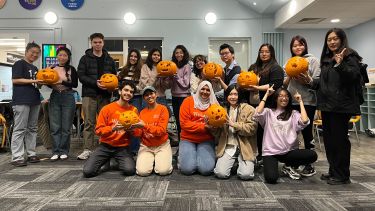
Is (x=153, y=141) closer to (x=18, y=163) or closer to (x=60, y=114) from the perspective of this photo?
(x=60, y=114)

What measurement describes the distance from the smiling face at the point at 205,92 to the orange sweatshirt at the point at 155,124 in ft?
1.62

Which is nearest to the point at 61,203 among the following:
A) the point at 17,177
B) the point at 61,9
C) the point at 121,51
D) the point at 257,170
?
the point at 17,177

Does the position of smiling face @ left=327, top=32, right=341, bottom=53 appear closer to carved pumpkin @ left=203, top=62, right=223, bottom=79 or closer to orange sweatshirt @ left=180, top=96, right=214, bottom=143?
carved pumpkin @ left=203, top=62, right=223, bottom=79

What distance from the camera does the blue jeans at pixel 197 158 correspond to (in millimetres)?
3570

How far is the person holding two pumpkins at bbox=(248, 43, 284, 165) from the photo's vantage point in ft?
11.8

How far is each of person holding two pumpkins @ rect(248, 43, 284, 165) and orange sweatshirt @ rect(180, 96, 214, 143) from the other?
0.65 m

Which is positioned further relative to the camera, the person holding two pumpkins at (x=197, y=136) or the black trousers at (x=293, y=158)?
the person holding two pumpkins at (x=197, y=136)

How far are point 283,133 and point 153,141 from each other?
1.48m

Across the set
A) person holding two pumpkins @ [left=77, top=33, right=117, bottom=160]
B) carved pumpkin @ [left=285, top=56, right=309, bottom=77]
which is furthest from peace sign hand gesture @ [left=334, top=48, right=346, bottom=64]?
person holding two pumpkins @ [left=77, top=33, right=117, bottom=160]

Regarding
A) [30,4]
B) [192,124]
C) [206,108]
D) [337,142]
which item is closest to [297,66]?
[337,142]

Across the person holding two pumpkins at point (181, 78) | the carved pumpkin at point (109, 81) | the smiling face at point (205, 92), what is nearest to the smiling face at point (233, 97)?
the smiling face at point (205, 92)

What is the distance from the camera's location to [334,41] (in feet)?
10.2

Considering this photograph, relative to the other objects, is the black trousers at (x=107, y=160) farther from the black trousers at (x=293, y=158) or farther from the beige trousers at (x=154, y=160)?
the black trousers at (x=293, y=158)

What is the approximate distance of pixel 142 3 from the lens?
8.42 m
